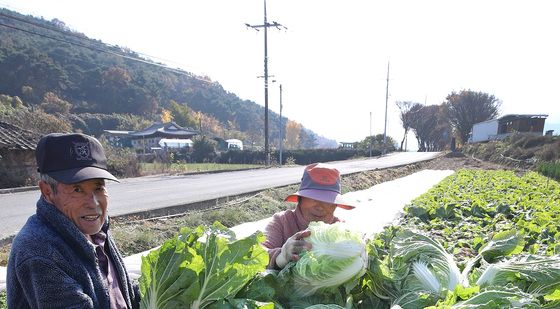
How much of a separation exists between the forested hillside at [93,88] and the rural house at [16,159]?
53.5 ft

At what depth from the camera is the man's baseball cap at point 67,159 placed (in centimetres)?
187

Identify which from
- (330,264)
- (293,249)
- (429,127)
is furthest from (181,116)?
(330,264)

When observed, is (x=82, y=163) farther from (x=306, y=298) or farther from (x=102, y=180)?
(x=306, y=298)

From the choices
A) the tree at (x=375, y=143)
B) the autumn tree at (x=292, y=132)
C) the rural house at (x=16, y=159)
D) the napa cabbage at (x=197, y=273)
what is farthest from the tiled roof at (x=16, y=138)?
the autumn tree at (x=292, y=132)

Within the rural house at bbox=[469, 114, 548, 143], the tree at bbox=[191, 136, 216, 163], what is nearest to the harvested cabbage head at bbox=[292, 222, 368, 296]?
the tree at bbox=[191, 136, 216, 163]

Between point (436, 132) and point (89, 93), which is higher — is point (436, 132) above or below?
below

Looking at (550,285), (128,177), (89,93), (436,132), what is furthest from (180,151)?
(436,132)

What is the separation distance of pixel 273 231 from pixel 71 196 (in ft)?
5.02

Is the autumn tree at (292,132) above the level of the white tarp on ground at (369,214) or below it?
above

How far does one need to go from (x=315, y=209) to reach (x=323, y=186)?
21 centimetres

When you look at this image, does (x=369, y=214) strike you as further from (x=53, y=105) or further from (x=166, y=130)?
(x=53, y=105)

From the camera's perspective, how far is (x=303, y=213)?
3074mm

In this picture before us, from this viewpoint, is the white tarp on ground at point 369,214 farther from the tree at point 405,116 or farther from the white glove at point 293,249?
the tree at point 405,116

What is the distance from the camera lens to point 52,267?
1.67 meters
